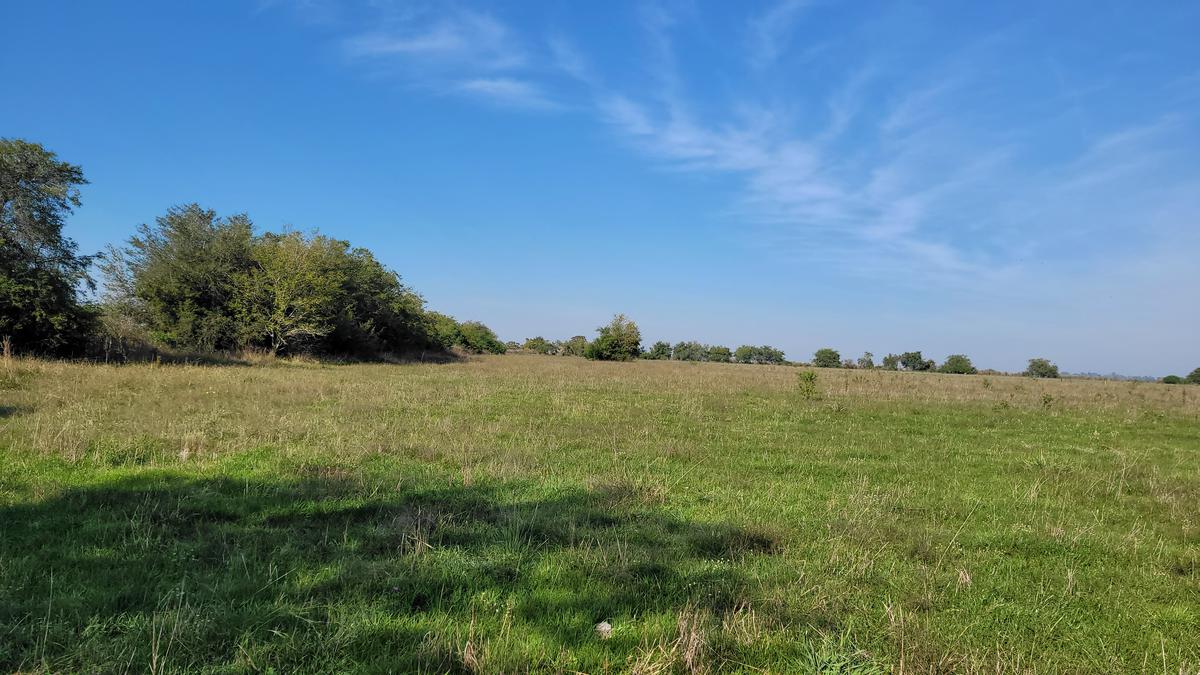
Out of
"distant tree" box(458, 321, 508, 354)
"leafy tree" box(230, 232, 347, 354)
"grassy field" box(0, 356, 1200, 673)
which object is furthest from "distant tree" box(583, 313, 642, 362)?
"grassy field" box(0, 356, 1200, 673)

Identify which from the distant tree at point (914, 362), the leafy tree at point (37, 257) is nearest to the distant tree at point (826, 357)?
the distant tree at point (914, 362)

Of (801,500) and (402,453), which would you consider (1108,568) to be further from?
(402,453)

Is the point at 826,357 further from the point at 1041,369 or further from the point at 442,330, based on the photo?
the point at 442,330

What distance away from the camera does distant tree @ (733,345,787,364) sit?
8581 centimetres

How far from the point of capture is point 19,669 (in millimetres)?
2812

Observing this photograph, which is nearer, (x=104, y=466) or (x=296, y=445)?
(x=104, y=466)

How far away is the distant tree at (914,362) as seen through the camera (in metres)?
63.8

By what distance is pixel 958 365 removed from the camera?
65.7 metres

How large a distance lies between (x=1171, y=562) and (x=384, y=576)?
7.21 metres

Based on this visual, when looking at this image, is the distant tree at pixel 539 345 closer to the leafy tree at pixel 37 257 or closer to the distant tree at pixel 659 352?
the distant tree at pixel 659 352

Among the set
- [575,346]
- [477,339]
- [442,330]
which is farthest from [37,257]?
[575,346]

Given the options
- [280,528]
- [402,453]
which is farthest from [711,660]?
A: [402,453]

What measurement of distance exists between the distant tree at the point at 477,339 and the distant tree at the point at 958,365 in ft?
187

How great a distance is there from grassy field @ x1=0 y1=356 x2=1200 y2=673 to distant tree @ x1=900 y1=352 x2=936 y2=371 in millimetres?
58905
